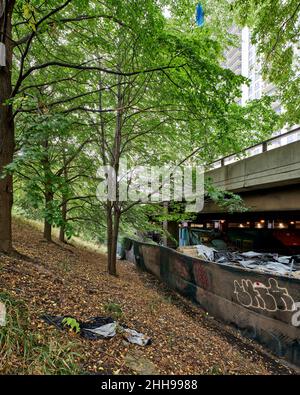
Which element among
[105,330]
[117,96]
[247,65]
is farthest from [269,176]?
[247,65]

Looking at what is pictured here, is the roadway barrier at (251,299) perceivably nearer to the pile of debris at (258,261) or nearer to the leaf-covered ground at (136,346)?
the leaf-covered ground at (136,346)

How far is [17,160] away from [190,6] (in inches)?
236

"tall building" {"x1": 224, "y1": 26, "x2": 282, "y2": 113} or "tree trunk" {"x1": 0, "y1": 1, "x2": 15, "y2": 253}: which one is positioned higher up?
"tall building" {"x1": 224, "y1": 26, "x2": 282, "y2": 113}

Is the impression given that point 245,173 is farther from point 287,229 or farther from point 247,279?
point 287,229

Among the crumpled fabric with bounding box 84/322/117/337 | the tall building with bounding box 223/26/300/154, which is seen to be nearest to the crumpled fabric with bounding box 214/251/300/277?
the tall building with bounding box 223/26/300/154

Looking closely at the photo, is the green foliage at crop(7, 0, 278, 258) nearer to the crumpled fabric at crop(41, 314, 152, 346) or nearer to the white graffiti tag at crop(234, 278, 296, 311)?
the crumpled fabric at crop(41, 314, 152, 346)

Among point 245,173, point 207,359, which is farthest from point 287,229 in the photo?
point 207,359

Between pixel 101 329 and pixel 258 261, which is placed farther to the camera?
pixel 258 261

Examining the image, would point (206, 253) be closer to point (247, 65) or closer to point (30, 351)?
point (30, 351)

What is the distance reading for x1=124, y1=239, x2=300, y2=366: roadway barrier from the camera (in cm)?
499

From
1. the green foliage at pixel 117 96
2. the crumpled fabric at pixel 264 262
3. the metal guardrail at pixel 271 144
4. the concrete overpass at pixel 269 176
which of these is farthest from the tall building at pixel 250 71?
the crumpled fabric at pixel 264 262

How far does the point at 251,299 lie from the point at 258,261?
374 centimetres

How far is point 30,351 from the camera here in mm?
2551

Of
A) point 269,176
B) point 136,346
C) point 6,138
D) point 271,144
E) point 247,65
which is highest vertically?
point 247,65
